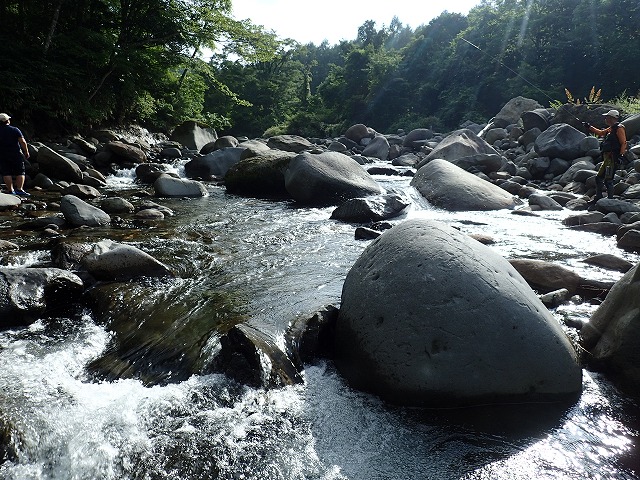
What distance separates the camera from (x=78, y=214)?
297 inches

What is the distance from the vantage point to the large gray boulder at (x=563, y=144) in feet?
45.8

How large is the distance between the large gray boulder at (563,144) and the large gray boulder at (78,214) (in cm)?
1261

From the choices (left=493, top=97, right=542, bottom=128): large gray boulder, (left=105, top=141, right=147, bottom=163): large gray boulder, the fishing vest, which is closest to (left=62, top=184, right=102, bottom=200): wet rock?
(left=105, top=141, right=147, bottom=163): large gray boulder

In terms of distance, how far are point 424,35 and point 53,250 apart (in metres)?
50.0

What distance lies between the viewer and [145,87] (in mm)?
21766

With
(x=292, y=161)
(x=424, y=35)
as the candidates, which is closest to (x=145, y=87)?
(x=292, y=161)

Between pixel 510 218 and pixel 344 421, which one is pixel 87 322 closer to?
pixel 344 421

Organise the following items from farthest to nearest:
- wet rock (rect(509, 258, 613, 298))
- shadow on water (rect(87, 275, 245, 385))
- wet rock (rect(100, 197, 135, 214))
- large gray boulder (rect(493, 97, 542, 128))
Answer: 1. large gray boulder (rect(493, 97, 542, 128))
2. wet rock (rect(100, 197, 135, 214))
3. wet rock (rect(509, 258, 613, 298))
4. shadow on water (rect(87, 275, 245, 385))

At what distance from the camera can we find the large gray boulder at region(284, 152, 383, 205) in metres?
10.6

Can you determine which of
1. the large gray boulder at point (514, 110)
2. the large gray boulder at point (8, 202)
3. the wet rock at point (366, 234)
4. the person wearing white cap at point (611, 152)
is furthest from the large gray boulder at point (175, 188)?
the large gray boulder at point (514, 110)

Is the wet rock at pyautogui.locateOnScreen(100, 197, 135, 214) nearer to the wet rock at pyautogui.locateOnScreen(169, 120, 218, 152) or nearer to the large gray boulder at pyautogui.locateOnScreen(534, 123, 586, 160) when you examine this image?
the large gray boulder at pyautogui.locateOnScreen(534, 123, 586, 160)

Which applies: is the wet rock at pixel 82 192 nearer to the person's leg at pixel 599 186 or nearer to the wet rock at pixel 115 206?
the wet rock at pixel 115 206

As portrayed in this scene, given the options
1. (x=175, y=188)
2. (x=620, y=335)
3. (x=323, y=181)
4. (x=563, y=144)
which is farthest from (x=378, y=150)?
(x=620, y=335)

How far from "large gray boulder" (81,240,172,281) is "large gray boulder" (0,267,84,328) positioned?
0.36m
